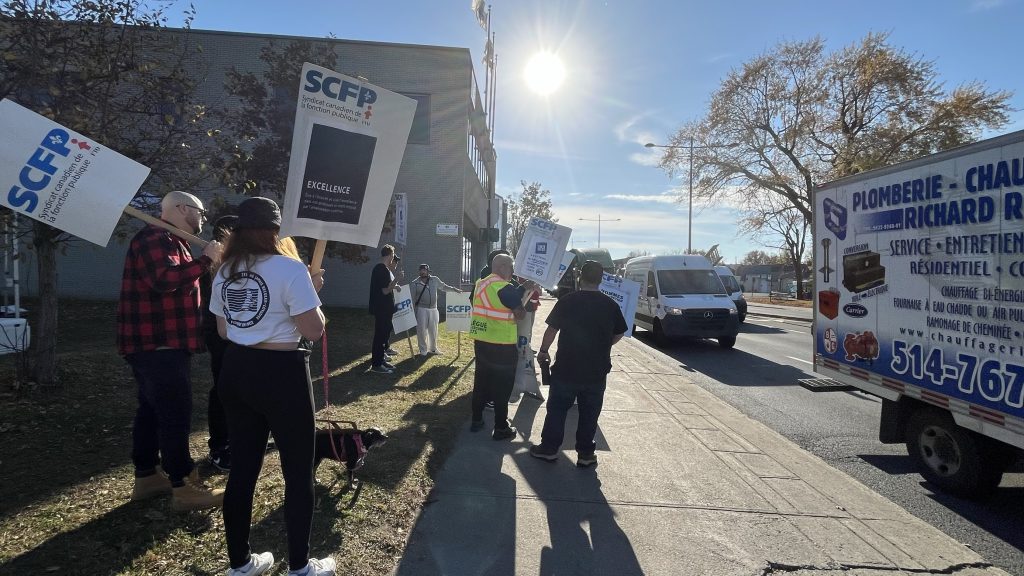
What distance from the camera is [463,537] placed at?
3.29 metres

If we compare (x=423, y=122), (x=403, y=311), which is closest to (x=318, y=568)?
(x=403, y=311)

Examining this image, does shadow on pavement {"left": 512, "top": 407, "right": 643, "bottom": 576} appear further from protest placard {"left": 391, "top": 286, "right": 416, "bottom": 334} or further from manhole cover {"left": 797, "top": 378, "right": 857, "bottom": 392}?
protest placard {"left": 391, "top": 286, "right": 416, "bottom": 334}

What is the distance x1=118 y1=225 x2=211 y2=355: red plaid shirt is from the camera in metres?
3.01

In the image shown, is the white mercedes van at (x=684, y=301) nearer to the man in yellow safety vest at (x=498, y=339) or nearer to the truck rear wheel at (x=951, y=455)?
the truck rear wheel at (x=951, y=455)

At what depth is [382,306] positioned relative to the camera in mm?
7922

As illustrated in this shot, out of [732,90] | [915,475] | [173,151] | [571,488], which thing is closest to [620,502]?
[571,488]

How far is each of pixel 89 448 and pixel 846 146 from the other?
103ft

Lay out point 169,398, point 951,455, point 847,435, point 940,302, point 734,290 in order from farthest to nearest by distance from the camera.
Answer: point 734,290 < point 847,435 < point 951,455 < point 940,302 < point 169,398

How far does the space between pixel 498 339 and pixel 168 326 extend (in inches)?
111

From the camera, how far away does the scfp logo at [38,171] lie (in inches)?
114

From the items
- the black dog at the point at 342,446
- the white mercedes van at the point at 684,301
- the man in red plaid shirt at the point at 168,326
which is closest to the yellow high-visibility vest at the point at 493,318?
the black dog at the point at 342,446

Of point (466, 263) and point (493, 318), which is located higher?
point (466, 263)

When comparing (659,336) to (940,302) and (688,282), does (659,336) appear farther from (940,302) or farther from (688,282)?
(940,302)

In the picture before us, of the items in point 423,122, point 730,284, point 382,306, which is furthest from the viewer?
point 730,284
